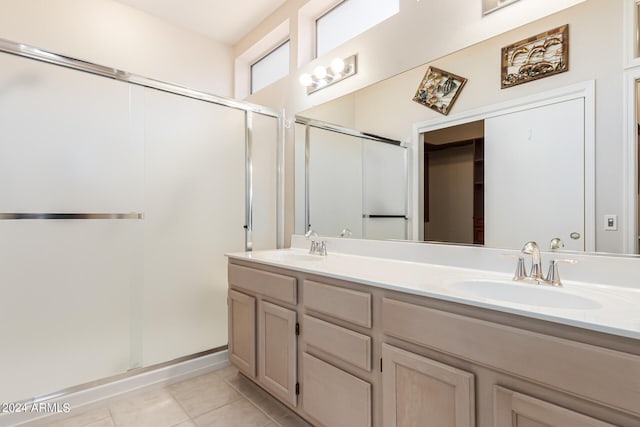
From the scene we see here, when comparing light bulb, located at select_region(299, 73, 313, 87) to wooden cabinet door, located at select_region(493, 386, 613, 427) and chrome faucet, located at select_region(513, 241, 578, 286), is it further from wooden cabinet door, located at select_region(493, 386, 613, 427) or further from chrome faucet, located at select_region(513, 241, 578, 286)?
wooden cabinet door, located at select_region(493, 386, 613, 427)

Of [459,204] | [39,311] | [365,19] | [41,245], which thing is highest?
[365,19]

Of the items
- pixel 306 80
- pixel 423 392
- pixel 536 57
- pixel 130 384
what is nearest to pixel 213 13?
pixel 306 80

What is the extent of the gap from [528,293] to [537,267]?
0.11 m

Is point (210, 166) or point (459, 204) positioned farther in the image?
point (210, 166)

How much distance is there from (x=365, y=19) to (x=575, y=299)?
79.8 inches

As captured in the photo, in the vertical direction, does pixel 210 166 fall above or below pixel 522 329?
above

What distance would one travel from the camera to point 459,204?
5.11ft

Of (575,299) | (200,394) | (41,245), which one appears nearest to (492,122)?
(575,299)

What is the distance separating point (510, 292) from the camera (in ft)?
3.96

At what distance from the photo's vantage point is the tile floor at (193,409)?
1711 mm

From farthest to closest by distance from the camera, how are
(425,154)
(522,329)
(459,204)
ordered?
(425,154)
(459,204)
(522,329)

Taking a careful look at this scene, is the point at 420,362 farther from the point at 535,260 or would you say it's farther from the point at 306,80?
the point at 306,80

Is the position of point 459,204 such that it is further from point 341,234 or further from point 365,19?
point 365,19

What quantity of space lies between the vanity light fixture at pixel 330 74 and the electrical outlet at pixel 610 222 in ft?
5.09
